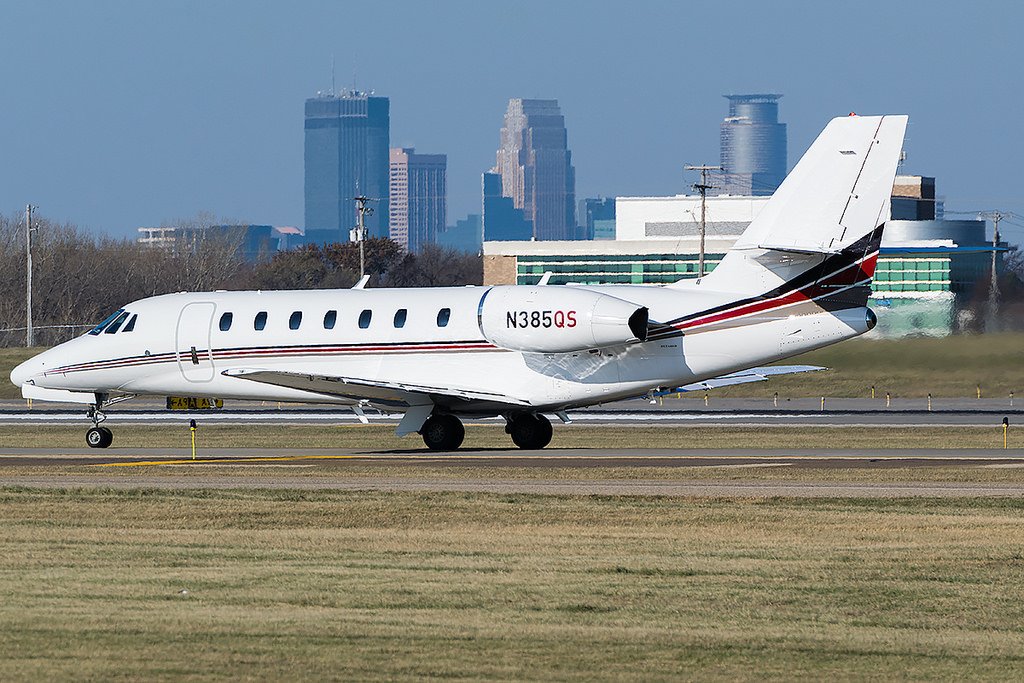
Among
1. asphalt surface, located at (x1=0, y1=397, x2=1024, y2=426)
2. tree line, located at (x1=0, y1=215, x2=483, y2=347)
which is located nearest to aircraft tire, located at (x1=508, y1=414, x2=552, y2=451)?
asphalt surface, located at (x1=0, y1=397, x2=1024, y2=426)

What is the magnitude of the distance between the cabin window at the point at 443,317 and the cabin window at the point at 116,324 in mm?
8513

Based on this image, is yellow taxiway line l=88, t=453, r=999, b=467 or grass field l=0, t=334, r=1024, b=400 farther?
grass field l=0, t=334, r=1024, b=400

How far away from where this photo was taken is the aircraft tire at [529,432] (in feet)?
121

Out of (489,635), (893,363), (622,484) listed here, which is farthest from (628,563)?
(893,363)

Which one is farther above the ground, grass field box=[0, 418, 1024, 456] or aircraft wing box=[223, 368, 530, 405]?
aircraft wing box=[223, 368, 530, 405]

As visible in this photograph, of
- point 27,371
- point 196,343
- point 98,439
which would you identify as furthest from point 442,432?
point 27,371

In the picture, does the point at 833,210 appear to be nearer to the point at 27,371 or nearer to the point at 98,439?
the point at 98,439

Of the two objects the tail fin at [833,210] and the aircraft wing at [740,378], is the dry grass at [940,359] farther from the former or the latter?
the tail fin at [833,210]

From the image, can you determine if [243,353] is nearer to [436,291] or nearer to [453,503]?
[436,291]

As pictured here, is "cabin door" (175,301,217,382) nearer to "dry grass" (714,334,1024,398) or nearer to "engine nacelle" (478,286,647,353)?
"engine nacelle" (478,286,647,353)

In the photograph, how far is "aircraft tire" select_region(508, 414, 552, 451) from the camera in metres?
37.0

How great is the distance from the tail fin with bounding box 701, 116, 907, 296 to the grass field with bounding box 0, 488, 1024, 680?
936cm

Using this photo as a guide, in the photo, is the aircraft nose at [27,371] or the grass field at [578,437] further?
the aircraft nose at [27,371]

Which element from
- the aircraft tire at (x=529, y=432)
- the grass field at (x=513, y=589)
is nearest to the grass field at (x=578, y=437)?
the aircraft tire at (x=529, y=432)
